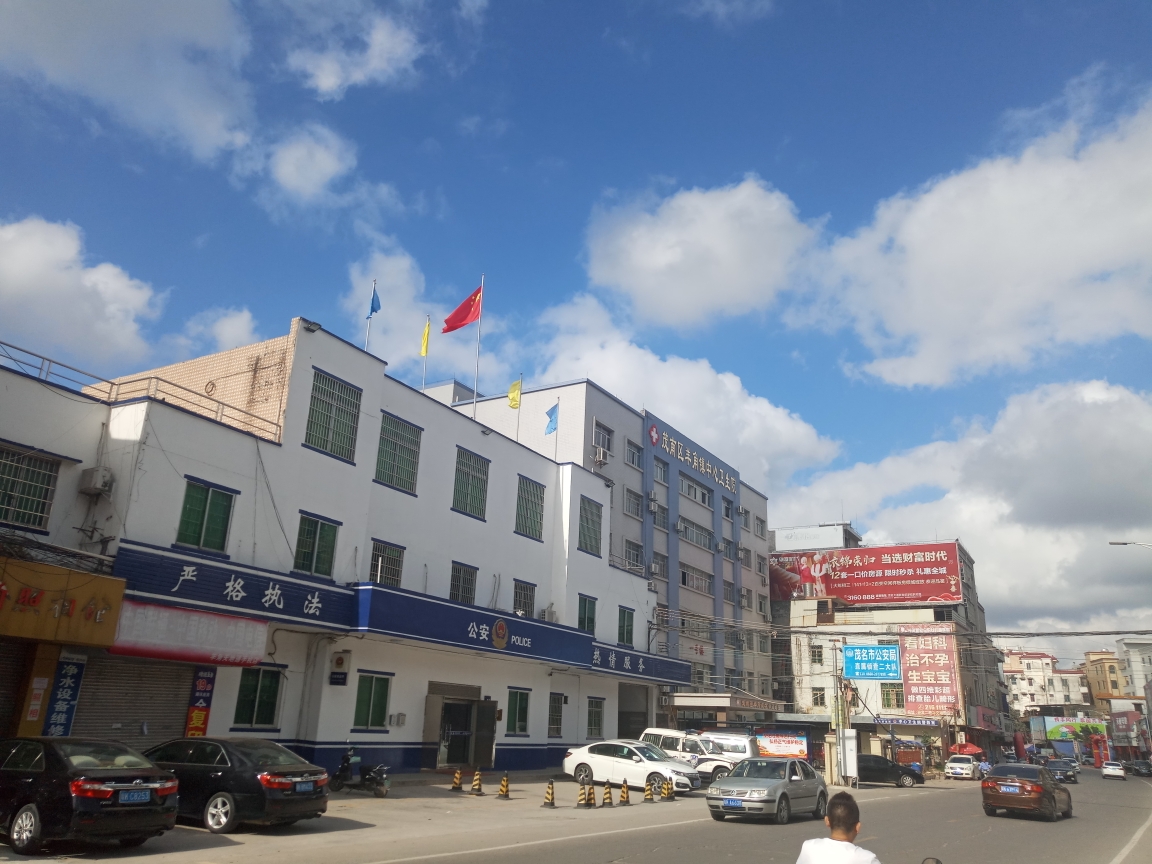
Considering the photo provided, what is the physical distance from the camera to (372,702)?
78.8 ft

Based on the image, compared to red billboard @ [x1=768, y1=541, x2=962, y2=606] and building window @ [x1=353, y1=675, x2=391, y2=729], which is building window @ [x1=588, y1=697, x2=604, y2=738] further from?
red billboard @ [x1=768, y1=541, x2=962, y2=606]

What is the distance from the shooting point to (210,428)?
66.5 ft

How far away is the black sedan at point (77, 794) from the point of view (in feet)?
36.3

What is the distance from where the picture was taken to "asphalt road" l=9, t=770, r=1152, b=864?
39.7 feet

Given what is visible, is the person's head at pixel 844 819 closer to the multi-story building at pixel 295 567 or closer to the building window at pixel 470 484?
the multi-story building at pixel 295 567

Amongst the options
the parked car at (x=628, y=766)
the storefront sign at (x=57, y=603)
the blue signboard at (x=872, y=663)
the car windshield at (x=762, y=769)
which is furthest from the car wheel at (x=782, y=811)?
the blue signboard at (x=872, y=663)

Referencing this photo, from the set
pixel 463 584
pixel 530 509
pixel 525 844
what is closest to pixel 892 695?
pixel 530 509

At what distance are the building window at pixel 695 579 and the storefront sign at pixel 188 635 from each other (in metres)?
33.2

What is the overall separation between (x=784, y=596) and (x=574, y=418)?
110ft

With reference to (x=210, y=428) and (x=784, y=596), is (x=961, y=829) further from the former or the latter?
(x=784, y=596)

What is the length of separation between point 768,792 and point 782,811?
0.60 m

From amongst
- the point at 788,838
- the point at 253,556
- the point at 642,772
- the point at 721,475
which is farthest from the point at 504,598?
the point at 721,475

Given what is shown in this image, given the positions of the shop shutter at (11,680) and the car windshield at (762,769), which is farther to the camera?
the car windshield at (762,769)

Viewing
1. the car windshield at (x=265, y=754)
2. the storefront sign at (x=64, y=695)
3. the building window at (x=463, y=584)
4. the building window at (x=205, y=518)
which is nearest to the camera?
the car windshield at (x=265, y=754)
